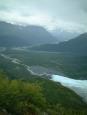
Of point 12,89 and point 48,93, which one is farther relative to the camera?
point 48,93

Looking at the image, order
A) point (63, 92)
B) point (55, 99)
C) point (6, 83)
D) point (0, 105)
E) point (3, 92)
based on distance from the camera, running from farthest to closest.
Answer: point (63, 92), point (55, 99), point (6, 83), point (3, 92), point (0, 105)

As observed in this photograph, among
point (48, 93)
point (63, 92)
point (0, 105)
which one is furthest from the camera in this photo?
point (63, 92)

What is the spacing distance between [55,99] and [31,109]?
12432 cm

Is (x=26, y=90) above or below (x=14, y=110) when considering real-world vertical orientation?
above

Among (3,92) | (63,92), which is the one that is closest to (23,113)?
(3,92)

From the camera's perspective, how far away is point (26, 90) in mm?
61094

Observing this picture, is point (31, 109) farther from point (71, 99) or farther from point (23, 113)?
point (71, 99)

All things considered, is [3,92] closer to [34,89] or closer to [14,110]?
[14,110]

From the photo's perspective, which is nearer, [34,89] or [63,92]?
[34,89]

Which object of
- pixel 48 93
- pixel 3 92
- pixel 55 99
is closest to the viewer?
pixel 3 92

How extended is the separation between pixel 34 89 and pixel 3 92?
1041 cm

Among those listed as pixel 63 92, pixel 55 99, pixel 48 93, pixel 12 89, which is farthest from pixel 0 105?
pixel 63 92

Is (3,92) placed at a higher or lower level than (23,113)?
higher

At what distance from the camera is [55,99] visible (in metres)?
173
